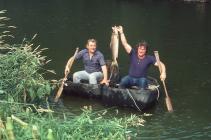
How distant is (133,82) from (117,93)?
566 millimetres

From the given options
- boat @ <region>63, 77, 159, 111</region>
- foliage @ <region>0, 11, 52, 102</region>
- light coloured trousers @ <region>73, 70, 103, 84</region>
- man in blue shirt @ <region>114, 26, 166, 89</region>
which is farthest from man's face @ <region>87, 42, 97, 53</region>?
foliage @ <region>0, 11, 52, 102</region>

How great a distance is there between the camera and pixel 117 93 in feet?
33.4

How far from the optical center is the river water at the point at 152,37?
9812 millimetres

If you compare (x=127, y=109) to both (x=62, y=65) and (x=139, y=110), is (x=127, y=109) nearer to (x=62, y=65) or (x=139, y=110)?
(x=139, y=110)

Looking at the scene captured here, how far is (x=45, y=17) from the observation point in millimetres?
25438

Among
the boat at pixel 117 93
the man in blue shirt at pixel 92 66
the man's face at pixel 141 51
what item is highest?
the man's face at pixel 141 51

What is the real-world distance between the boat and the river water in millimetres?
146

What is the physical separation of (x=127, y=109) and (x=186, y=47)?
8.58 meters

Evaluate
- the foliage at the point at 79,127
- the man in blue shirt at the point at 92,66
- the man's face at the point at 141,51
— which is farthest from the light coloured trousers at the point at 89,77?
the foliage at the point at 79,127

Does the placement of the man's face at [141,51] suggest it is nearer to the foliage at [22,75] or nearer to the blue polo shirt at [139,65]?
the blue polo shirt at [139,65]

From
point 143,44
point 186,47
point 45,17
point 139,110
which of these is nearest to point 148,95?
point 139,110

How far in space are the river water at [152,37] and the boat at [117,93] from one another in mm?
146

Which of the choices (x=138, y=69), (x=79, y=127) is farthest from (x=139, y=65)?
(x=79, y=127)

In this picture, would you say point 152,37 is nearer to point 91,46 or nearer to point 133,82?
point 91,46
